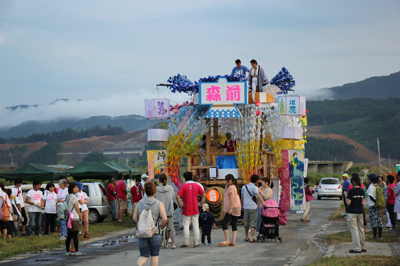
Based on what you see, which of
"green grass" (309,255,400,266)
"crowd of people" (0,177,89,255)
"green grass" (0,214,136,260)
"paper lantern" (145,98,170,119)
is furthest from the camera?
"paper lantern" (145,98,170,119)

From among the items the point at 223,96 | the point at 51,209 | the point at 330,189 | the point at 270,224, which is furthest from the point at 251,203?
the point at 330,189

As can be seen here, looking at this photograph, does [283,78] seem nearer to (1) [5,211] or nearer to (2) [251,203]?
(2) [251,203]

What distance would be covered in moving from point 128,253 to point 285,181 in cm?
962

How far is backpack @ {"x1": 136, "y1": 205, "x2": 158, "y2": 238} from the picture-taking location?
8.23 metres

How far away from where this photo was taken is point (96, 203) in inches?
845

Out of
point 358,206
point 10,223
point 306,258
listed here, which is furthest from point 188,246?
point 10,223

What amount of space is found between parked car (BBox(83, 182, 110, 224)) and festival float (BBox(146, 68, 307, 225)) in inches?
136

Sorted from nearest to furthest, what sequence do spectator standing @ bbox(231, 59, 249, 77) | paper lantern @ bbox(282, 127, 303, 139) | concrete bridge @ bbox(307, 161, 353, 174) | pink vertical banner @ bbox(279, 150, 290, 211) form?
1. paper lantern @ bbox(282, 127, 303, 139)
2. pink vertical banner @ bbox(279, 150, 290, 211)
3. spectator standing @ bbox(231, 59, 249, 77)
4. concrete bridge @ bbox(307, 161, 353, 174)

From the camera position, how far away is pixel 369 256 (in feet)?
35.2

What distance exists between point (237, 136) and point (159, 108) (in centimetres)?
335

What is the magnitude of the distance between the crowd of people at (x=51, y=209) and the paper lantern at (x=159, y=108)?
624cm

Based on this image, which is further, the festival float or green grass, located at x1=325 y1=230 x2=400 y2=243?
the festival float

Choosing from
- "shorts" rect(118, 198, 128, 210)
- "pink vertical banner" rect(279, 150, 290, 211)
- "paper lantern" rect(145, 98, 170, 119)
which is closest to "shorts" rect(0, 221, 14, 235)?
"shorts" rect(118, 198, 128, 210)

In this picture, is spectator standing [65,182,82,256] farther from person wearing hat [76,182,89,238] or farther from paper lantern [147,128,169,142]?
paper lantern [147,128,169,142]
